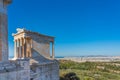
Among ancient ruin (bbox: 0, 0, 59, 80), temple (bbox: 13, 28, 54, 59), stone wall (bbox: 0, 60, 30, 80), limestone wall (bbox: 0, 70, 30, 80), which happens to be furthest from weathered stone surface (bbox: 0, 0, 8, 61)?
temple (bbox: 13, 28, 54, 59)

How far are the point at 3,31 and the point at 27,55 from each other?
18.9 ft

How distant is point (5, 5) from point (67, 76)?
43.6ft

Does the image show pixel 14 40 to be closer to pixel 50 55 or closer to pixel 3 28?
pixel 50 55

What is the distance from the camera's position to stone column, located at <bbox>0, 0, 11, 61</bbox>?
25.4ft

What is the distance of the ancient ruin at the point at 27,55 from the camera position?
24.0 ft

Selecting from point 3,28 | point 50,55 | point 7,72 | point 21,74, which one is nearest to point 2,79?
point 7,72

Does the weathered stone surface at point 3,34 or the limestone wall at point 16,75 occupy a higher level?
the weathered stone surface at point 3,34

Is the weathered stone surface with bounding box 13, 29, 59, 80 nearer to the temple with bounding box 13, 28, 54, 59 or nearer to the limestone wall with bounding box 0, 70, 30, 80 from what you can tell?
the temple with bounding box 13, 28, 54, 59

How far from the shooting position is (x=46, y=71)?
1296 centimetres

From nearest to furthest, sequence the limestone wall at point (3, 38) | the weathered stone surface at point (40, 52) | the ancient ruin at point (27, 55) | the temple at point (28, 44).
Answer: the ancient ruin at point (27, 55), the limestone wall at point (3, 38), the weathered stone surface at point (40, 52), the temple at point (28, 44)

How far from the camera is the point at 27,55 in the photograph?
13.4 metres

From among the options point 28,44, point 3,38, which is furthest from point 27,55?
point 3,38

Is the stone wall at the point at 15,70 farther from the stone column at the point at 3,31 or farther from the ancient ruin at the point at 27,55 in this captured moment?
the stone column at the point at 3,31

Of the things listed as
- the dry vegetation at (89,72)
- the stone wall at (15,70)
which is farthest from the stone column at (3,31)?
the dry vegetation at (89,72)
